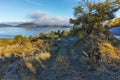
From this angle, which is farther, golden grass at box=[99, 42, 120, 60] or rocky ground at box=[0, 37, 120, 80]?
golden grass at box=[99, 42, 120, 60]

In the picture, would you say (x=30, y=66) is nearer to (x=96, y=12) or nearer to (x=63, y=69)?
(x=63, y=69)

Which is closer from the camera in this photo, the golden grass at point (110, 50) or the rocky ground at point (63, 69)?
the rocky ground at point (63, 69)

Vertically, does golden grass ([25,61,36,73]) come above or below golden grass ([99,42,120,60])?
below

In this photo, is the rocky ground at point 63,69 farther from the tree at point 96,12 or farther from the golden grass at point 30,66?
the tree at point 96,12

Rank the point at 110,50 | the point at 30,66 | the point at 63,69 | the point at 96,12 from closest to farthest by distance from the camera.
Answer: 1. the point at 63,69
2. the point at 30,66
3. the point at 110,50
4. the point at 96,12

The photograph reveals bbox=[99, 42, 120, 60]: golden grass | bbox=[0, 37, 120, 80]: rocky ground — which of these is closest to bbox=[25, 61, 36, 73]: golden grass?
bbox=[0, 37, 120, 80]: rocky ground

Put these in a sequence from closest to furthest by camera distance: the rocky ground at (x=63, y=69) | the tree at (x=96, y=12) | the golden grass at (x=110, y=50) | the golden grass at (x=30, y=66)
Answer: the rocky ground at (x=63, y=69), the golden grass at (x=30, y=66), the golden grass at (x=110, y=50), the tree at (x=96, y=12)

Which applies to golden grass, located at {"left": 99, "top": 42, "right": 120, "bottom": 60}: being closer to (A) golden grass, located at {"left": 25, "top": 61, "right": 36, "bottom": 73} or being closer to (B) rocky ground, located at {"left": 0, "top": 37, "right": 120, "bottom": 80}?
(B) rocky ground, located at {"left": 0, "top": 37, "right": 120, "bottom": 80}

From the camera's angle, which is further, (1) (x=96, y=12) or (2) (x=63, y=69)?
(1) (x=96, y=12)

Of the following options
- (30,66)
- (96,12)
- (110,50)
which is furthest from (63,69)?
(96,12)

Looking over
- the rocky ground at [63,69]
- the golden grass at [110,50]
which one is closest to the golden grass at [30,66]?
the rocky ground at [63,69]

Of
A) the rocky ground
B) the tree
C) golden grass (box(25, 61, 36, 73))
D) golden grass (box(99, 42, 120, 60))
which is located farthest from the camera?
the tree

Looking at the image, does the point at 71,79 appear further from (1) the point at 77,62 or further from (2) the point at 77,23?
(2) the point at 77,23

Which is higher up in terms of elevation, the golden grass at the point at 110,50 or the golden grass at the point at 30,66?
the golden grass at the point at 110,50
